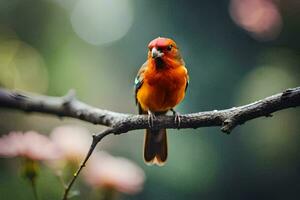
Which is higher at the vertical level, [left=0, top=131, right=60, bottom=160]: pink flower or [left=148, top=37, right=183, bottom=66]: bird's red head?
[left=148, top=37, right=183, bottom=66]: bird's red head

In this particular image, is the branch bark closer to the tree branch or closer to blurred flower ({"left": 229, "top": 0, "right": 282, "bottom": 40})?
the tree branch

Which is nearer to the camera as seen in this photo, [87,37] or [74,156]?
[74,156]

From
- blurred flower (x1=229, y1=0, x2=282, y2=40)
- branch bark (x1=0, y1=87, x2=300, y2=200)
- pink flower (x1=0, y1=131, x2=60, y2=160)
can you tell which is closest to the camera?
branch bark (x1=0, y1=87, x2=300, y2=200)

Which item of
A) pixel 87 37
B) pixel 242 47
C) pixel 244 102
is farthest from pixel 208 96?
pixel 87 37

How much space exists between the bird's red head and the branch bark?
8 cm

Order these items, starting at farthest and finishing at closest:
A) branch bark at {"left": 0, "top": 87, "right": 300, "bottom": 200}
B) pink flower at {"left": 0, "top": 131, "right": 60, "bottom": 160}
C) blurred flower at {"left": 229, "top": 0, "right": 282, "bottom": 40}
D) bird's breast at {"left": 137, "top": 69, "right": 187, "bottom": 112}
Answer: blurred flower at {"left": 229, "top": 0, "right": 282, "bottom": 40}
bird's breast at {"left": 137, "top": 69, "right": 187, "bottom": 112}
pink flower at {"left": 0, "top": 131, "right": 60, "bottom": 160}
branch bark at {"left": 0, "top": 87, "right": 300, "bottom": 200}

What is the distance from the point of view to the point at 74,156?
29.4 inches

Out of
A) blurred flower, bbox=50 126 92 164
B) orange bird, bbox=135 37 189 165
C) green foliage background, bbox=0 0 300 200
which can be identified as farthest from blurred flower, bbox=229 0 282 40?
blurred flower, bbox=50 126 92 164

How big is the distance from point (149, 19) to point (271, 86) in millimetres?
272

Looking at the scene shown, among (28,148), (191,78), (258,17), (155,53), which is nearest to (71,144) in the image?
(28,148)

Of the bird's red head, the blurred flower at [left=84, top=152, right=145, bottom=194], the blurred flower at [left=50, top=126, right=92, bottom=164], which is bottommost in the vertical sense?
the blurred flower at [left=84, top=152, right=145, bottom=194]

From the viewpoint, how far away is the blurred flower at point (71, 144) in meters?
0.74

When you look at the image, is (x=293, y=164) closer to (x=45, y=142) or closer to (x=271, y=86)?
(x=271, y=86)

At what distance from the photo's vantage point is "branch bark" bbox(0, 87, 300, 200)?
58 centimetres
